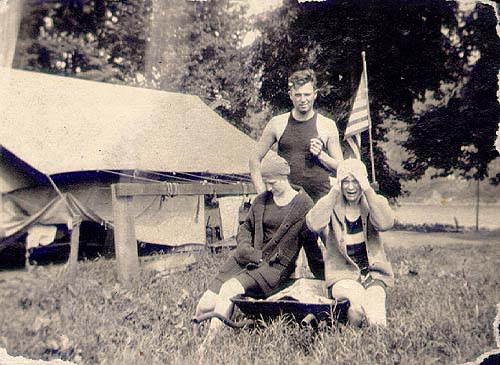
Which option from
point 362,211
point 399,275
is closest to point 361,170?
point 362,211

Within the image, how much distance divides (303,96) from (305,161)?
48 cm

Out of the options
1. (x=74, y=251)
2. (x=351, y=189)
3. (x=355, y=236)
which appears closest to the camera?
(x=351, y=189)

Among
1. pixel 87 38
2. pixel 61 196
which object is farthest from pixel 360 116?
pixel 87 38

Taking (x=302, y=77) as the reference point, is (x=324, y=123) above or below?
below

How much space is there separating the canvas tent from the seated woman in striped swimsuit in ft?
9.61

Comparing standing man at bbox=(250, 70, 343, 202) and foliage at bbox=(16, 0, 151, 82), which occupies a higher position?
foliage at bbox=(16, 0, 151, 82)

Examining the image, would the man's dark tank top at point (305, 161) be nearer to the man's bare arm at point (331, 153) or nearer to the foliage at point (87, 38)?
the man's bare arm at point (331, 153)

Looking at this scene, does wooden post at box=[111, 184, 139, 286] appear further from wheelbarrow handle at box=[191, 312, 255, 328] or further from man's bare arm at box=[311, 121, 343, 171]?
man's bare arm at box=[311, 121, 343, 171]

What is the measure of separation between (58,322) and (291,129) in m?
2.09

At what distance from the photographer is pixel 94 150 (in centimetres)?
563

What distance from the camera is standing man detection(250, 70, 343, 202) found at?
3.36 meters

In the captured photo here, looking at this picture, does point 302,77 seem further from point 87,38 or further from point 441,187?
point 87,38


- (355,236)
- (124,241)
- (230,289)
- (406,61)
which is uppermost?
(406,61)

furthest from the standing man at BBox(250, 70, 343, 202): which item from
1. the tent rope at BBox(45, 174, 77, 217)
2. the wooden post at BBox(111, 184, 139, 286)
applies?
the tent rope at BBox(45, 174, 77, 217)
